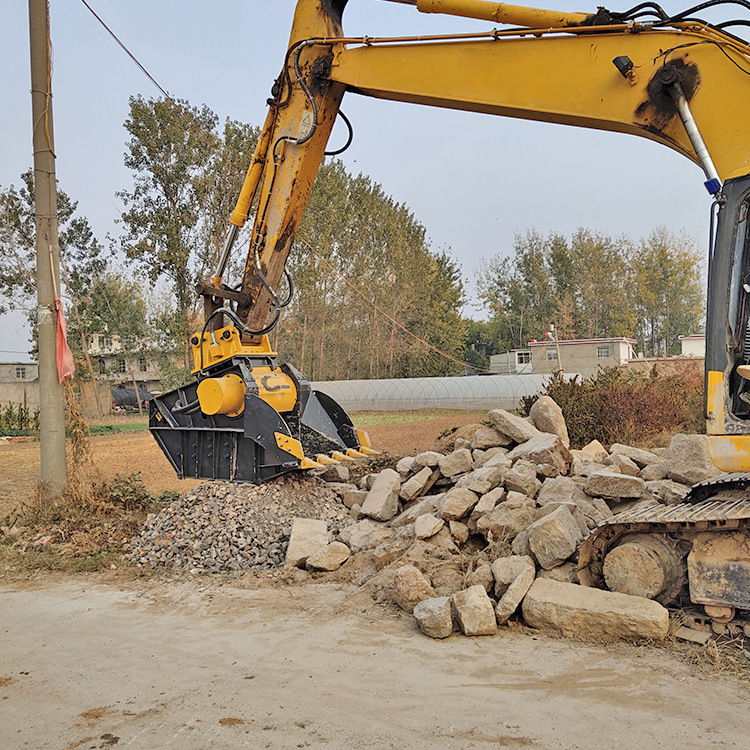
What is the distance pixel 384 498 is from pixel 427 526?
1.25 m

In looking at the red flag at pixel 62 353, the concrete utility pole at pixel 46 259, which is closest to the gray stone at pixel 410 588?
the concrete utility pole at pixel 46 259

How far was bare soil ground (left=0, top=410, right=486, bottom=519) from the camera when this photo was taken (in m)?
11.2

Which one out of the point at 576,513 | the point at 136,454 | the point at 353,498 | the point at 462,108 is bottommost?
Answer: the point at 136,454

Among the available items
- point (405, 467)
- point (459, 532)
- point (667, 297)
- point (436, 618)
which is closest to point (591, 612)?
point (436, 618)

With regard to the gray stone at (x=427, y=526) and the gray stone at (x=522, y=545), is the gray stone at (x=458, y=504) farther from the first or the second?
the gray stone at (x=522, y=545)

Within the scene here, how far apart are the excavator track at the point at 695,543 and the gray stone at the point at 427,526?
1348 millimetres

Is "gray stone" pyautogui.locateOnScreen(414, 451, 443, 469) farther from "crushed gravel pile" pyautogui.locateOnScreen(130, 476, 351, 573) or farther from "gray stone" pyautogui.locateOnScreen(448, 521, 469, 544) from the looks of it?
"gray stone" pyautogui.locateOnScreen(448, 521, 469, 544)

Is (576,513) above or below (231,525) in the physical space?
above

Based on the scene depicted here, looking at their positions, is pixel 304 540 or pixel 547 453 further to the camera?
pixel 547 453

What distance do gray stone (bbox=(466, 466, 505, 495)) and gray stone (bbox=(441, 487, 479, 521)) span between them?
131mm

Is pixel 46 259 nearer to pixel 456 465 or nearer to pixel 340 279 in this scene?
pixel 456 465

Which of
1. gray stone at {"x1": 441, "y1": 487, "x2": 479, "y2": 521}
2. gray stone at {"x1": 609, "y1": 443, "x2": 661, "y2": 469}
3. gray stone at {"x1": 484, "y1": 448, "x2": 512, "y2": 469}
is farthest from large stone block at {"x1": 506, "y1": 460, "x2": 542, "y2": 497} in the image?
gray stone at {"x1": 609, "y1": 443, "x2": 661, "y2": 469}

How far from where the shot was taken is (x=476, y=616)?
4.25 metres

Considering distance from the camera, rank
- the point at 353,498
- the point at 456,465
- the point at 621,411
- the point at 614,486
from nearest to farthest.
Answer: the point at 614,486, the point at 456,465, the point at 353,498, the point at 621,411
